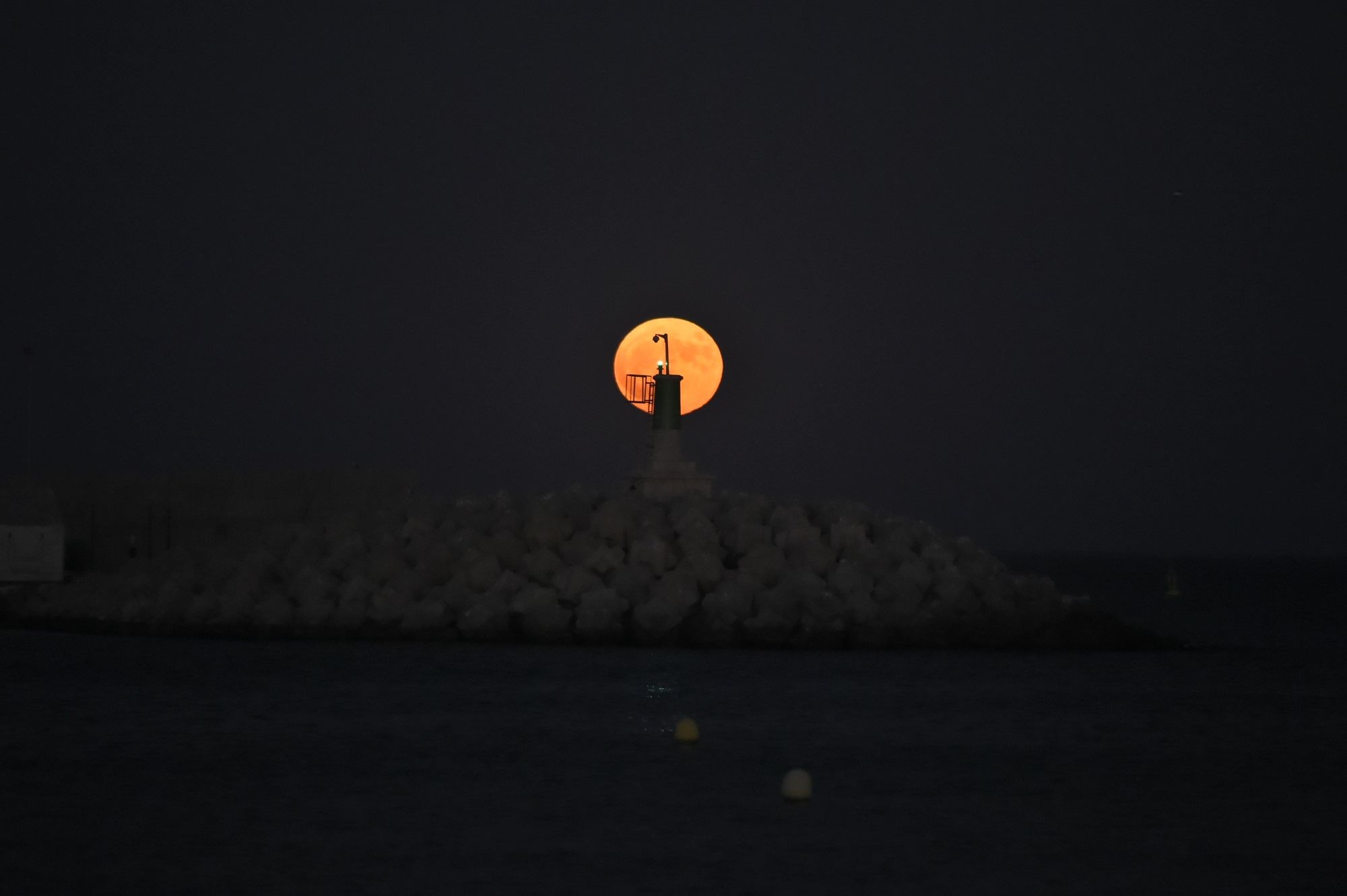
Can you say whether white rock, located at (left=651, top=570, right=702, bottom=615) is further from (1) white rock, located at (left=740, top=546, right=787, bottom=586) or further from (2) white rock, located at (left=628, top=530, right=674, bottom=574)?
(1) white rock, located at (left=740, top=546, right=787, bottom=586)

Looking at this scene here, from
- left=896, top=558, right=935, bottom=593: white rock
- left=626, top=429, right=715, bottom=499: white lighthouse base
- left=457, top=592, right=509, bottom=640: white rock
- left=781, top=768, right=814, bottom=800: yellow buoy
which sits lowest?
left=457, top=592, right=509, bottom=640: white rock

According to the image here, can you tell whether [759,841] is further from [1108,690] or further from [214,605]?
[214,605]

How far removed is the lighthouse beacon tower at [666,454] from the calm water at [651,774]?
450 cm

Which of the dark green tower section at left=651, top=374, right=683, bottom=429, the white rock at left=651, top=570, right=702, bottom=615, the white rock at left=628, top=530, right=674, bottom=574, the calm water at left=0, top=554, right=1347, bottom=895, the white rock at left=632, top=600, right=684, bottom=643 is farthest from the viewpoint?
the dark green tower section at left=651, top=374, right=683, bottom=429

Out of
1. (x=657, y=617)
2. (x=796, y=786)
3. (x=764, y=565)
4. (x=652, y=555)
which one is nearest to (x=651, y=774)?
(x=796, y=786)

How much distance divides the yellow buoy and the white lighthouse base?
50.5ft

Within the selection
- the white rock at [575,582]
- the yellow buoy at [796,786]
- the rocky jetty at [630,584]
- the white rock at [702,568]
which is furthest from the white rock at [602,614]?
the yellow buoy at [796,786]

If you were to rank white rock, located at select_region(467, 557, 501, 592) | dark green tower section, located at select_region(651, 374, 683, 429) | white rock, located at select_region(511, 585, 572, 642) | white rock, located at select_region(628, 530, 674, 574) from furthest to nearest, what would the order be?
dark green tower section, located at select_region(651, 374, 683, 429)
white rock, located at select_region(467, 557, 501, 592)
white rock, located at select_region(628, 530, 674, 574)
white rock, located at select_region(511, 585, 572, 642)

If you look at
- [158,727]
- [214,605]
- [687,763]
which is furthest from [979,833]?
[214,605]

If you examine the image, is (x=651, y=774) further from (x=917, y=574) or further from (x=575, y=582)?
(x=917, y=574)

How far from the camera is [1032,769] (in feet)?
52.4

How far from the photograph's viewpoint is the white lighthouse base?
2972 cm

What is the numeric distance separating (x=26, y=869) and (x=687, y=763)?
21.1ft

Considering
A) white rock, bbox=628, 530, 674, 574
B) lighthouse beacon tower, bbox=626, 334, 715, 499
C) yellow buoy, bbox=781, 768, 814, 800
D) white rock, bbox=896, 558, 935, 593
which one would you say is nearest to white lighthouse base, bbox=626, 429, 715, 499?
lighthouse beacon tower, bbox=626, 334, 715, 499
